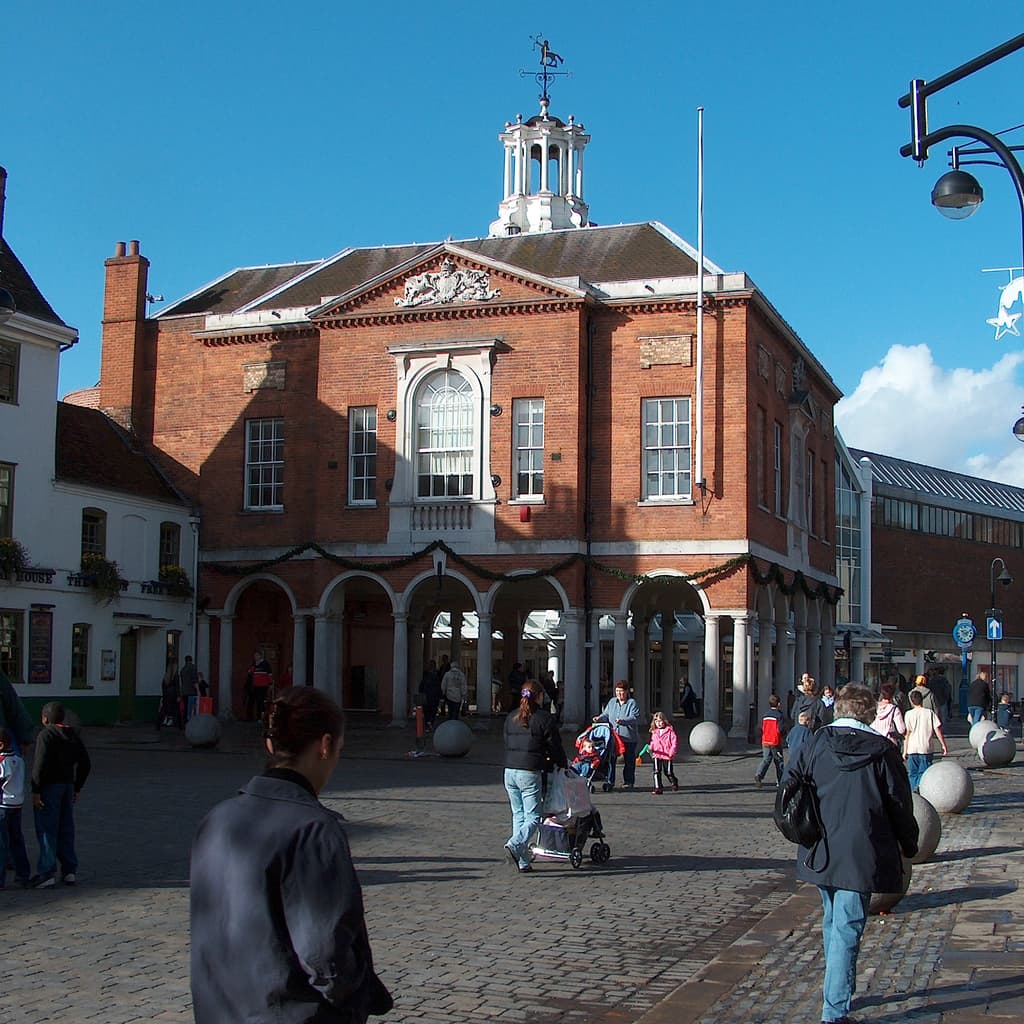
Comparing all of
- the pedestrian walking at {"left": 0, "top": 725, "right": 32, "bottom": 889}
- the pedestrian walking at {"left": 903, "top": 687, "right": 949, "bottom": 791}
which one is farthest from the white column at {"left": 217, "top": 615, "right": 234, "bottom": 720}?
the pedestrian walking at {"left": 0, "top": 725, "right": 32, "bottom": 889}

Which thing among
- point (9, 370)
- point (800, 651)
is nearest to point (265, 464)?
point (9, 370)

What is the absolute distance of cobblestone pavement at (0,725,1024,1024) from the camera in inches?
317

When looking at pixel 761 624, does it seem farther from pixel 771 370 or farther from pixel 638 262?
pixel 638 262

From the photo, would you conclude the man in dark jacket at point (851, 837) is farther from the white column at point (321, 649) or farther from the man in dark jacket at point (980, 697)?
the white column at point (321, 649)

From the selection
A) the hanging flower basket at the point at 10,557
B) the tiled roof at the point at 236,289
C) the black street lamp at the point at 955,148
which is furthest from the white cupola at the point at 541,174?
the black street lamp at the point at 955,148

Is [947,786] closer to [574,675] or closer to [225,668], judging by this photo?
[574,675]

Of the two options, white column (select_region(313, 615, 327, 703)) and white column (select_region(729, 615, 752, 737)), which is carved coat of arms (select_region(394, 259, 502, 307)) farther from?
white column (select_region(729, 615, 752, 737))

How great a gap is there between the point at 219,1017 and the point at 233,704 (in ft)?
118

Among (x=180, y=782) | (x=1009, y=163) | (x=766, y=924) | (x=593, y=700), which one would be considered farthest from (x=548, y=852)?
(x=593, y=700)

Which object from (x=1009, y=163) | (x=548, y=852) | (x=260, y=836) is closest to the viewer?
(x=260, y=836)

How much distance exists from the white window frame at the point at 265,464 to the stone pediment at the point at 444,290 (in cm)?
360

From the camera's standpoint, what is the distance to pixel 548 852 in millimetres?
13336

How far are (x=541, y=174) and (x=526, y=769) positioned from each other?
48356mm

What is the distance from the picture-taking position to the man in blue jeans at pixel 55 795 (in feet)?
39.1
